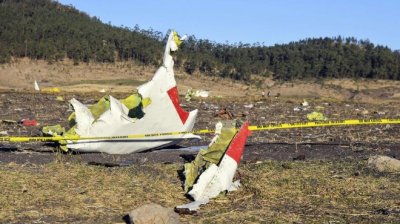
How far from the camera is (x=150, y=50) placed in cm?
7931

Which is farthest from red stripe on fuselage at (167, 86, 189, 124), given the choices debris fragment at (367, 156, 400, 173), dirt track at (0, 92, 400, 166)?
debris fragment at (367, 156, 400, 173)

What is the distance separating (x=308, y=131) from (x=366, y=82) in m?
68.8

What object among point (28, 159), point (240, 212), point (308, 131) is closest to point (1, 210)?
point (240, 212)

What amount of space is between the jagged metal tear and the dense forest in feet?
202

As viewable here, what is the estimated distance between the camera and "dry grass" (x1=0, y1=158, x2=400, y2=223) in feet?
18.1

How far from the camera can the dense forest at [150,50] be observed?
7306 cm

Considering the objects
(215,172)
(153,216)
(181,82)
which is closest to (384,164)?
(215,172)

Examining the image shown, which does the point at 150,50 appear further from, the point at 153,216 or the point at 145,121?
the point at 153,216

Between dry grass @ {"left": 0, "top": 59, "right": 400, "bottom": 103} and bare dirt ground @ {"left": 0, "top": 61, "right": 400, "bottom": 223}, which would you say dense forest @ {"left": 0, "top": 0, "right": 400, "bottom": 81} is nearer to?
dry grass @ {"left": 0, "top": 59, "right": 400, "bottom": 103}

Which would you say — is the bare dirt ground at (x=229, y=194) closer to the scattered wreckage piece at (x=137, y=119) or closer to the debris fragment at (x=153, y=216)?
the scattered wreckage piece at (x=137, y=119)

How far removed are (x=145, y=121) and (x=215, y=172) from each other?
3.20 m

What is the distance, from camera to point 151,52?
79000mm

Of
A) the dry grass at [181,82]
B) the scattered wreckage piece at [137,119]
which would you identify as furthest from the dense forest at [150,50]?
the scattered wreckage piece at [137,119]

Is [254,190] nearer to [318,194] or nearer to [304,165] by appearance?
[318,194]
